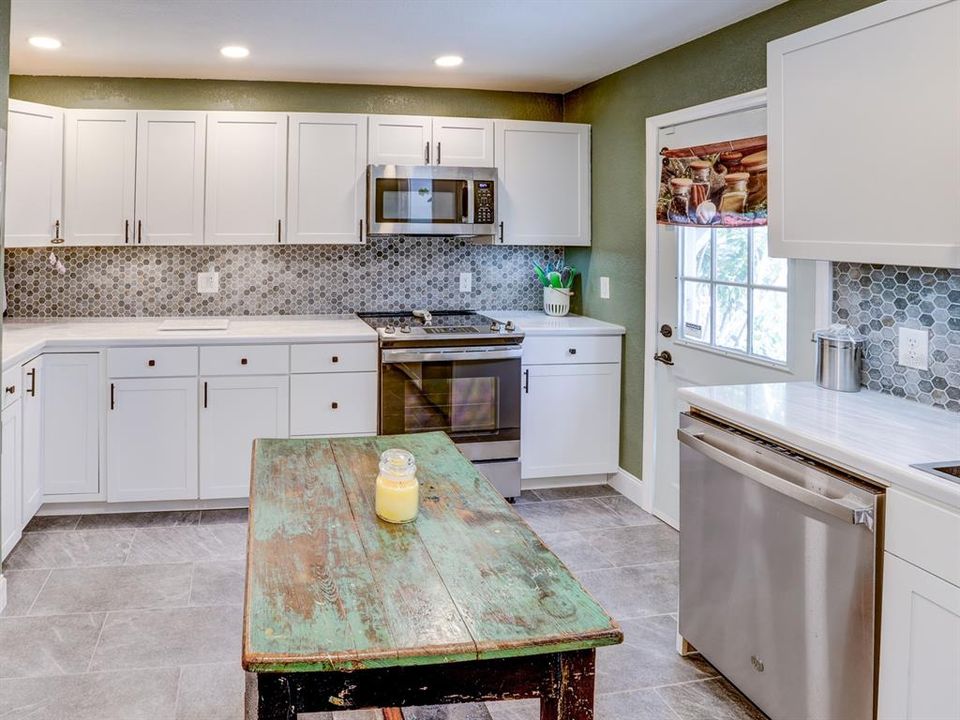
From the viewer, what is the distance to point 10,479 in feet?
11.0

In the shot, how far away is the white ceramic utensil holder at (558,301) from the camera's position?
15.9 ft

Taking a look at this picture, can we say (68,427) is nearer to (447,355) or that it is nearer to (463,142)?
(447,355)

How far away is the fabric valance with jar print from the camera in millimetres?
3148

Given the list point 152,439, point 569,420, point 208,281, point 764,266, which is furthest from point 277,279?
point 764,266

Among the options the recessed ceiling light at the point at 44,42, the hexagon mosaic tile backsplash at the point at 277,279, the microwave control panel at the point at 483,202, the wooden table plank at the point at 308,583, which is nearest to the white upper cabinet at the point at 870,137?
the wooden table plank at the point at 308,583

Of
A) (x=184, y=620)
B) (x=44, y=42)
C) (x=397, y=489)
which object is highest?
(x=44, y=42)

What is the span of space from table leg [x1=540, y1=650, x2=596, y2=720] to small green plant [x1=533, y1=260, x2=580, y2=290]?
367 centimetres

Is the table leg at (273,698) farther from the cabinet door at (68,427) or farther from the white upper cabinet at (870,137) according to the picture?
the cabinet door at (68,427)

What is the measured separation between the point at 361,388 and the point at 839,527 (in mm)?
2704

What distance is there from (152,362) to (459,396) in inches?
60.7

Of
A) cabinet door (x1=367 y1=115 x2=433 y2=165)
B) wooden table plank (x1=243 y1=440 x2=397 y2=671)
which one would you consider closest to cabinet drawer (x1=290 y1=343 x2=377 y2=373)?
cabinet door (x1=367 y1=115 x2=433 y2=165)

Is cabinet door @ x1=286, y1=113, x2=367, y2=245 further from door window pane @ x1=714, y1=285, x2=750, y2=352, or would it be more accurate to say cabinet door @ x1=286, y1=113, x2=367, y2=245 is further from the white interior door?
door window pane @ x1=714, y1=285, x2=750, y2=352

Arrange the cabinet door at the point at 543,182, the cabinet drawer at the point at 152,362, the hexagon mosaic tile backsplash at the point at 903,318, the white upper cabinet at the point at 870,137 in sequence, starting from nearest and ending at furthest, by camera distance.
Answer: the white upper cabinet at the point at 870,137
the hexagon mosaic tile backsplash at the point at 903,318
the cabinet drawer at the point at 152,362
the cabinet door at the point at 543,182

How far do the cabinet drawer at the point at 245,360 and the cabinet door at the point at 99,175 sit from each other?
843mm
